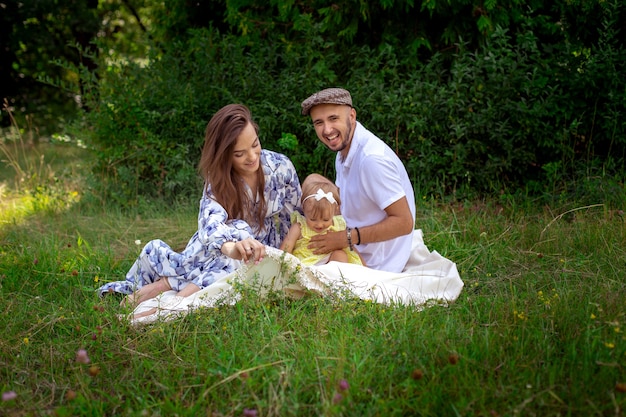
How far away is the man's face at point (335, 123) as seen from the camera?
357 cm

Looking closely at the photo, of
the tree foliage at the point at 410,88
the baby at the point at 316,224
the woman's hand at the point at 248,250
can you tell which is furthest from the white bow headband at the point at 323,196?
the tree foliage at the point at 410,88

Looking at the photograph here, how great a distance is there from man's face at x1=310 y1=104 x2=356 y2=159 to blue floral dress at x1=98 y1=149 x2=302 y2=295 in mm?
511

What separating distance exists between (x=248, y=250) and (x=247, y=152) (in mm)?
A: 640

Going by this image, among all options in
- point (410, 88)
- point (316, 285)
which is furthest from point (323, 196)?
point (410, 88)

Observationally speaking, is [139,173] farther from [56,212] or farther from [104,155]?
[56,212]

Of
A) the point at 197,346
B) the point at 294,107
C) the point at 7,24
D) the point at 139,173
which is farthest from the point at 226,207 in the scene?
the point at 7,24

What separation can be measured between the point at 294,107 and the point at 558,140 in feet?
7.76

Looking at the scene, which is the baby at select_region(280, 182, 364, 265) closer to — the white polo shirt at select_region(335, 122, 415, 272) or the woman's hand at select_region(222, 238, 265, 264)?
the white polo shirt at select_region(335, 122, 415, 272)

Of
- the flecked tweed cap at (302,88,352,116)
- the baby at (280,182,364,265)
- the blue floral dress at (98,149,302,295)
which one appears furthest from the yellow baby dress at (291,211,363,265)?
the flecked tweed cap at (302,88,352,116)

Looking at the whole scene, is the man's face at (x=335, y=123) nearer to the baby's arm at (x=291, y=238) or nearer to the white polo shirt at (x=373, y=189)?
the white polo shirt at (x=373, y=189)

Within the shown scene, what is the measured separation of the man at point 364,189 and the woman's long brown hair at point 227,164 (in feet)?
1.36

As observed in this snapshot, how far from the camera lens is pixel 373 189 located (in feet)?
11.5

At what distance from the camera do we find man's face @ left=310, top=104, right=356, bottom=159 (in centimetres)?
357

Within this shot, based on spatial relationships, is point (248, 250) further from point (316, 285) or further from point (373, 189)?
point (373, 189)
